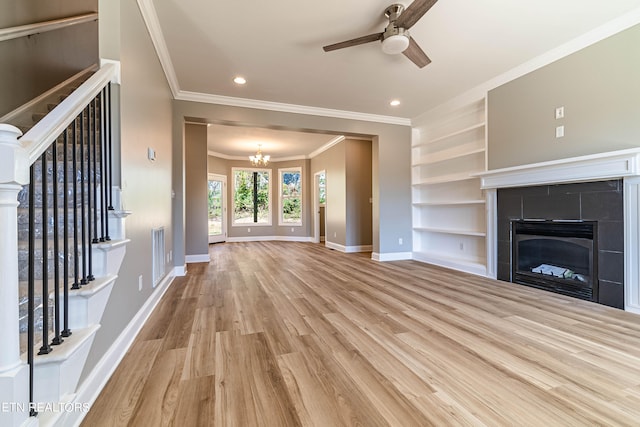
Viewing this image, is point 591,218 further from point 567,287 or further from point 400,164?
point 400,164

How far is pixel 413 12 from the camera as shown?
2148mm

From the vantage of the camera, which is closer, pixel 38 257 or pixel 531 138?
pixel 38 257

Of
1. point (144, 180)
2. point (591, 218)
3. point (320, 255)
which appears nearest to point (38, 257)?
point (144, 180)

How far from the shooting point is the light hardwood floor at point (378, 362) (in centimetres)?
127

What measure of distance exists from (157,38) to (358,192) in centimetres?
491

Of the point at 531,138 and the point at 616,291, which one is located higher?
the point at 531,138

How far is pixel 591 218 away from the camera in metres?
2.86

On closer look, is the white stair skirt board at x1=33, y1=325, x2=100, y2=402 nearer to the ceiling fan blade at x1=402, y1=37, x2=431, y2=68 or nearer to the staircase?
the staircase

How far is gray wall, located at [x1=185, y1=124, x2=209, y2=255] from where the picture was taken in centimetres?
540

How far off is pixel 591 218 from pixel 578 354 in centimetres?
177

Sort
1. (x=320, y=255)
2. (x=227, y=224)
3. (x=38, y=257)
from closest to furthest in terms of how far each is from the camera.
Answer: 1. (x=38, y=257)
2. (x=320, y=255)
3. (x=227, y=224)

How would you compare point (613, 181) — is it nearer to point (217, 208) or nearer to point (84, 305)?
point (84, 305)

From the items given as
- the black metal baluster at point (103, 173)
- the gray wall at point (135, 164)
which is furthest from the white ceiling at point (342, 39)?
the black metal baluster at point (103, 173)

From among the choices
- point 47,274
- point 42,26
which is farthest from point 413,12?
point 42,26
